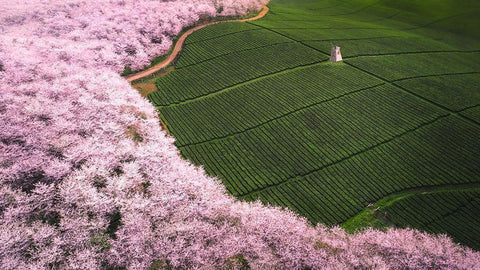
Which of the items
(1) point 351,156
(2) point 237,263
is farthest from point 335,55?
(2) point 237,263

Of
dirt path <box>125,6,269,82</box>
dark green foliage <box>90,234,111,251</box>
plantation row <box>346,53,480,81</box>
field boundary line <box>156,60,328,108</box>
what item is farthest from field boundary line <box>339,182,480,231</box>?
dirt path <box>125,6,269,82</box>

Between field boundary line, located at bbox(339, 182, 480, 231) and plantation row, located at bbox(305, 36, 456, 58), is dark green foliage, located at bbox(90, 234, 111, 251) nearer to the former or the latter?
field boundary line, located at bbox(339, 182, 480, 231)

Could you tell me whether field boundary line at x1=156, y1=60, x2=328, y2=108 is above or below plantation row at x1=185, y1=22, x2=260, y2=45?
below

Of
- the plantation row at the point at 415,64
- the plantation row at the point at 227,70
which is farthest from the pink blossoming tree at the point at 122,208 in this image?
the plantation row at the point at 415,64

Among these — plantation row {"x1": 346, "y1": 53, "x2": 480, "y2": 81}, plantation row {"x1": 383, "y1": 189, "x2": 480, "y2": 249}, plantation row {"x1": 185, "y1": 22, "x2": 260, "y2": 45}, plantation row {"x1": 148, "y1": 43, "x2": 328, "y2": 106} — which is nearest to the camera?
plantation row {"x1": 383, "y1": 189, "x2": 480, "y2": 249}

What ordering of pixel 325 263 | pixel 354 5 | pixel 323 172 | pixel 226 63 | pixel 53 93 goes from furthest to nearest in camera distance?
pixel 354 5 < pixel 226 63 < pixel 53 93 < pixel 323 172 < pixel 325 263

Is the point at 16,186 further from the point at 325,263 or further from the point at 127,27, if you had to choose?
Answer: the point at 127,27

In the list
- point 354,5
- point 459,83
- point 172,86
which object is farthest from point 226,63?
point 354,5
